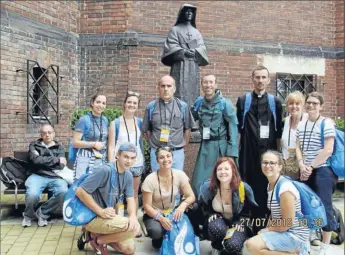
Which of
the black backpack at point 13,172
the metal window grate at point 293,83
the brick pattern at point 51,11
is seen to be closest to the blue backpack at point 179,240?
the black backpack at point 13,172

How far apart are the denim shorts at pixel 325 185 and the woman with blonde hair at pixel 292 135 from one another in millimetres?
184

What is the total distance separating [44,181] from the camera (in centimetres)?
589

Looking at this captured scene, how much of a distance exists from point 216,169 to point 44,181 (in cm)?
297

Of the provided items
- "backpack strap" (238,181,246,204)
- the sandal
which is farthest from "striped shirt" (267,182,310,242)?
the sandal

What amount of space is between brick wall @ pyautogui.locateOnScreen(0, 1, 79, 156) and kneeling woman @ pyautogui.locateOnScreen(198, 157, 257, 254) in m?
5.29

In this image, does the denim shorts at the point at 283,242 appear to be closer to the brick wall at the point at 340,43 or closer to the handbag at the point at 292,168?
the handbag at the point at 292,168

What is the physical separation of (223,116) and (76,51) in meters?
6.28

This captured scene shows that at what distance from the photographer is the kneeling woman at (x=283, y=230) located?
3.51 meters

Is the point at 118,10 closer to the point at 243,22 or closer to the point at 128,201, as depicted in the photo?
the point at 243,22

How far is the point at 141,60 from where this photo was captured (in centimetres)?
972

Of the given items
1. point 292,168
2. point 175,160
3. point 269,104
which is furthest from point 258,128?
Result: point 175,160

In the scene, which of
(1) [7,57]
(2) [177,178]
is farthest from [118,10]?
(2) [177,178]

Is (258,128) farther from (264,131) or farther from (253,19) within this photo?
(253,19)

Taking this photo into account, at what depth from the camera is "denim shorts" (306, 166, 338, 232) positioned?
4238 millimetres
